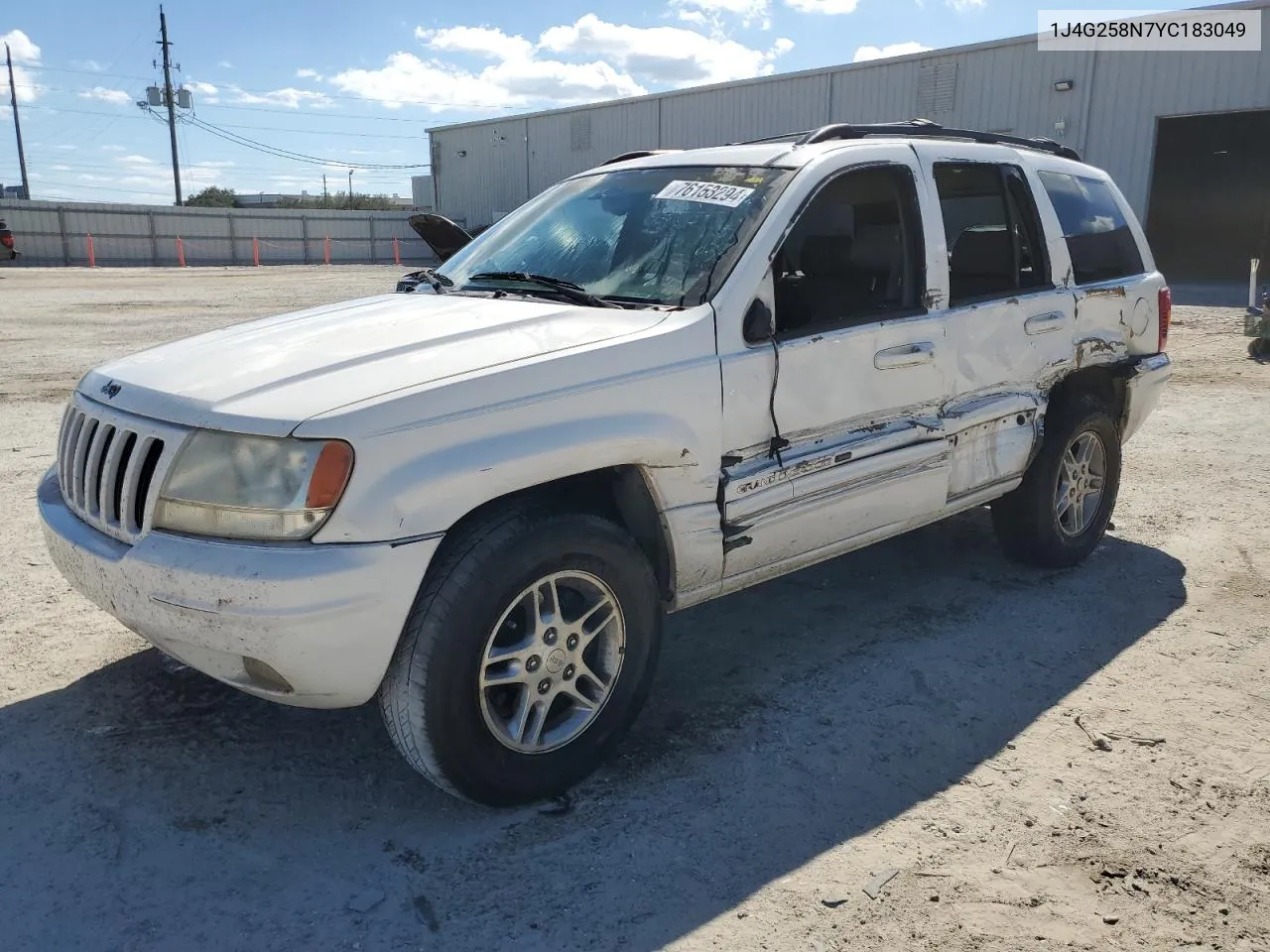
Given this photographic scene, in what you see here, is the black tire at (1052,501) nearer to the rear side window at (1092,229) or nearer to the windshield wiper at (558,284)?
the rear side window at (1092,229)

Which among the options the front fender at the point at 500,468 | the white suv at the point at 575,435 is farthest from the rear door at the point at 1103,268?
the front fender at the point at 500,468

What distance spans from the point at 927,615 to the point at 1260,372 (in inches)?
320

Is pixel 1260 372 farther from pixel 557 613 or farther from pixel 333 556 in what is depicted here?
pixel 333 556

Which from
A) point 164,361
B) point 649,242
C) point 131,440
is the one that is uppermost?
point 649,242

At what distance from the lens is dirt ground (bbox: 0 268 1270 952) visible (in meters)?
2.44

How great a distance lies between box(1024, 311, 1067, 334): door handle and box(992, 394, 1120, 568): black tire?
399mm

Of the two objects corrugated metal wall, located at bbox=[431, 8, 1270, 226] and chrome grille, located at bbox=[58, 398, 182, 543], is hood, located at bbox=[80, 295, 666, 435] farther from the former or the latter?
corrugated metal wall, located at bbox=[431, 8, 1270, 226]

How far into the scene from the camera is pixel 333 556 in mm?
2461

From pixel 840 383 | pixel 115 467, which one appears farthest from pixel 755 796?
pixel 115 467

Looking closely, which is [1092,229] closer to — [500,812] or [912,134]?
[912,134]

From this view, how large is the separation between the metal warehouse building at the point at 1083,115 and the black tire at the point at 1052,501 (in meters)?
19.9

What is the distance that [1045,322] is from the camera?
174 inches

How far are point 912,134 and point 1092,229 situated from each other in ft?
4.01

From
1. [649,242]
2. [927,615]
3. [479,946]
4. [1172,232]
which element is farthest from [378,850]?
[1172,232]
